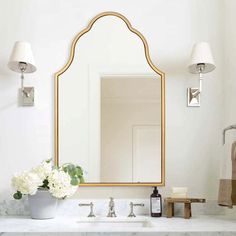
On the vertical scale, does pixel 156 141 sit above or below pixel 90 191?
above

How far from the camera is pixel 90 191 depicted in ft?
8.63

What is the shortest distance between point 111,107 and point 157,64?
1.29 feet

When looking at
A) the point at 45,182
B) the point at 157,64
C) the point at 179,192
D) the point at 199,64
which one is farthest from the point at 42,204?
the point at 199,64

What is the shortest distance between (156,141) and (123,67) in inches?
19.6

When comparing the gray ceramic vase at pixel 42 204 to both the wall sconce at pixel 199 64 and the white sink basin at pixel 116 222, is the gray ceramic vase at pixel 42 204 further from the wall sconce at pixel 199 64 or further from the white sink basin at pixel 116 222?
the wall sconce at pixel 199 64

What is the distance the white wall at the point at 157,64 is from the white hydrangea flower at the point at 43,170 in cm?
22

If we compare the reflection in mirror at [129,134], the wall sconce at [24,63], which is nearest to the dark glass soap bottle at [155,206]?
the reflection in mirror at [129,134]

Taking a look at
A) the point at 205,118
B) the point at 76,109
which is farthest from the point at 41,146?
the point at 205,118

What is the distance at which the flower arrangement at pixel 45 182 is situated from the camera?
2.33m

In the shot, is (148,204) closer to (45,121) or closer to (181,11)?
(45,121)

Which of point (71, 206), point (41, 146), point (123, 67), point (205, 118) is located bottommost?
point (71, 206)

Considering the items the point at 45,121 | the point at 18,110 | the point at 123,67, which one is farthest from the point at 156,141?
the point at 18,110

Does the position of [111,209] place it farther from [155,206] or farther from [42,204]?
[42,204]

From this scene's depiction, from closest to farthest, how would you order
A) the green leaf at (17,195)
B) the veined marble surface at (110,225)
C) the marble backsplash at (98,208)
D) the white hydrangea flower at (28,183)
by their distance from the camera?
the veined marble surface at (110,225), the white hydrangea flower at (28,183), the green leaf at (17,195), the marble backsplash at (98,208)
